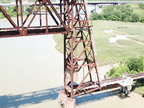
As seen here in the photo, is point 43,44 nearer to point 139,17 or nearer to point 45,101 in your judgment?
point 45,101

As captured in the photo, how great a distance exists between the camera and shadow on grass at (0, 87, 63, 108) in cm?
1716

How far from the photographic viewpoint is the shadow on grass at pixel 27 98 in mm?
17156

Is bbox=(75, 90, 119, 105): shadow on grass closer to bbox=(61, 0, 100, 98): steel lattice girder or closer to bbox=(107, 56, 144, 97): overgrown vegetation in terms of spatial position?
bbox=(61, 0, 100, 98): steel lattice girder

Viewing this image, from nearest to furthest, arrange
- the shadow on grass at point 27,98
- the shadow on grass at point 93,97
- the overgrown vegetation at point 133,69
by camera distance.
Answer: the shadow on grass at point 27,98 < the shadow on grass at point 93,97 < the overgrown vegetation at point 133,69

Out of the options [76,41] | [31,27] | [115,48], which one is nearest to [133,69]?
[76,41]

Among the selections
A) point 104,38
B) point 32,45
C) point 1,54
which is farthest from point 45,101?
point 104,38

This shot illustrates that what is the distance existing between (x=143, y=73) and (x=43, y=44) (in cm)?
2183

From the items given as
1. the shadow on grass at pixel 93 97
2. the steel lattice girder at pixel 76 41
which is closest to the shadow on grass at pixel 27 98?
the shadow on grass at pixel 93 97

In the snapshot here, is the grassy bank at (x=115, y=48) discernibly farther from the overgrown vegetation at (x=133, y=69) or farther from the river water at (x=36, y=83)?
the overgrown vegetation at (x=133, y=69)

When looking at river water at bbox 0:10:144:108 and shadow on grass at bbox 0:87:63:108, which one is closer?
shadow on grass at bbox 0:87:63:108

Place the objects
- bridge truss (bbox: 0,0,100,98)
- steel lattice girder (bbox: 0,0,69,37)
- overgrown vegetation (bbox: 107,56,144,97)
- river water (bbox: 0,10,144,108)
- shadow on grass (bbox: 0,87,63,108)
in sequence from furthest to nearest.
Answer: overgrown vegetation (bbox: 107,56,144,97), river water (bbox: 0,10,144,108), shadow on grass (bbox: 0,87,63,108), bridge truss (bbox: 0,0,100,98), steel lattice girder (bbox: 0,0,69,37)

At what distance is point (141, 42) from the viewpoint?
133 ft

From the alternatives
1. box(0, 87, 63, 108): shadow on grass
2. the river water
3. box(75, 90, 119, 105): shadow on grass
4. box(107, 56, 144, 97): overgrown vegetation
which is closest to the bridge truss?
box(75, 90, 119, 105): shadow on grass

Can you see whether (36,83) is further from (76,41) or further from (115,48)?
(115,48)
